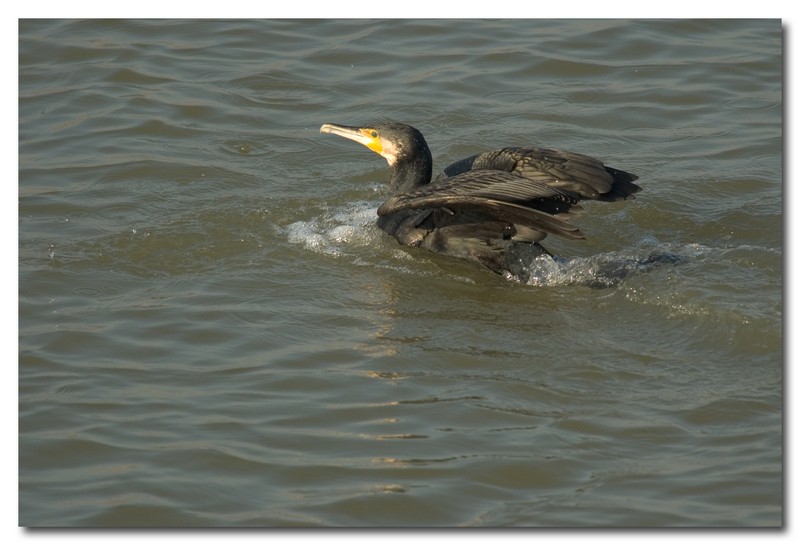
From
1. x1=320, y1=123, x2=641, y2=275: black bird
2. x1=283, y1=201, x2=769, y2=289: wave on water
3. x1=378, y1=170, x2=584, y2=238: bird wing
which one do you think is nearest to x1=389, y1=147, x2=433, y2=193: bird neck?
x1=320, y1=123, x2=641, y2=275: black bird

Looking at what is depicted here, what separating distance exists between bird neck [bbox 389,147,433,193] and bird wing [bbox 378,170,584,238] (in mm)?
912

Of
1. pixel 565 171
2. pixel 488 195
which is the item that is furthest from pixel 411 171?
pixel 488 195

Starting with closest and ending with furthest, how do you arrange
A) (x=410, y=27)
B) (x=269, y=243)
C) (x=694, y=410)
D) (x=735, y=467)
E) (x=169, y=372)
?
(x=735, y=467) → (x=694, y=410) → (x=169, y=372) → (x=269, y=243) → (x=410, y=27)

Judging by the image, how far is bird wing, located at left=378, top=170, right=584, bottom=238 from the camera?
6.40 metres

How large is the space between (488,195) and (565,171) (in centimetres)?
98

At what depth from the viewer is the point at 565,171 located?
7.25 metres

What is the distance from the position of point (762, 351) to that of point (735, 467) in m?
1.15

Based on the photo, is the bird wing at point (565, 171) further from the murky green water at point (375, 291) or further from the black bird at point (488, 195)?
the murky green water at point (375, 291)

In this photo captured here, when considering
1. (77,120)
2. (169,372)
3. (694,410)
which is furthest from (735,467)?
(77,120)

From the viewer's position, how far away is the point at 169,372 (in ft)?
19.3

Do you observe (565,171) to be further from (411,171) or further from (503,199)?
(411,171)

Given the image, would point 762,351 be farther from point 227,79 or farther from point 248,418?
point 227,79

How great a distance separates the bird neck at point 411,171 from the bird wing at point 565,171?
376 millimetres

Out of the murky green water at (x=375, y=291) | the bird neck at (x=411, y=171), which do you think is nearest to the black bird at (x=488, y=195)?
the bird neck at (x=411, y=171)
